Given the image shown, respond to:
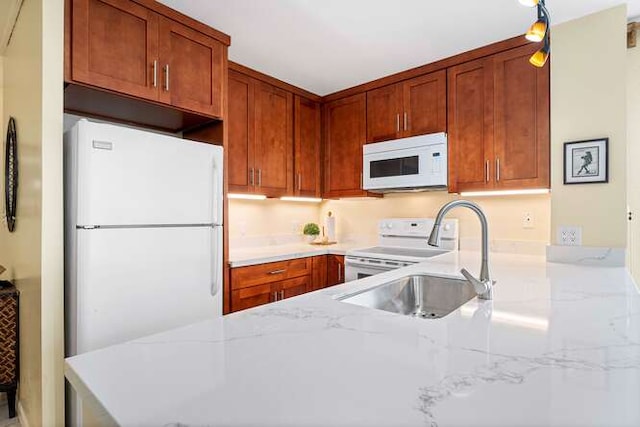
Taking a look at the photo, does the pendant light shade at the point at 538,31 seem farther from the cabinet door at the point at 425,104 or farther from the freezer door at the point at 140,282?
the freezer door at the point at 140,282

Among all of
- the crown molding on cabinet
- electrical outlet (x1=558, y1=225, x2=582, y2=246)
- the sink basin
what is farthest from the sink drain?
the crown molding on cabinet

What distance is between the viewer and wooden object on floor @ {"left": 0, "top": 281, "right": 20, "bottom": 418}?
2025 millimetres

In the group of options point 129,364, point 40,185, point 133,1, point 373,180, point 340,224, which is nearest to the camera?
point 129,364

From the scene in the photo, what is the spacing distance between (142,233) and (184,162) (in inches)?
17.8

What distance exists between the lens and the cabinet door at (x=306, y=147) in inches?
124

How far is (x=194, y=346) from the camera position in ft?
2.46

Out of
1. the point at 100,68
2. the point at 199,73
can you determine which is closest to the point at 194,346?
the point at 100,68

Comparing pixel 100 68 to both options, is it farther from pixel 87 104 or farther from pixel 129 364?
pixel 129 364

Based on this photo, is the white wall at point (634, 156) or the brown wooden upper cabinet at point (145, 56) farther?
the white wall at point (634, 156)

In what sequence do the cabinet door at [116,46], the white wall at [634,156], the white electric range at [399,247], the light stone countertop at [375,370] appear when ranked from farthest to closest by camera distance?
the white electric range at [399,247] → the white wall at [634,156] → the cabinet door at [116,46] → the light stone countertop at [375,370]

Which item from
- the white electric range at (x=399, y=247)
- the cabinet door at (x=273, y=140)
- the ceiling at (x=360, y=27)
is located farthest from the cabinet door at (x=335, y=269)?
the ceiling at (x=360, y=27)

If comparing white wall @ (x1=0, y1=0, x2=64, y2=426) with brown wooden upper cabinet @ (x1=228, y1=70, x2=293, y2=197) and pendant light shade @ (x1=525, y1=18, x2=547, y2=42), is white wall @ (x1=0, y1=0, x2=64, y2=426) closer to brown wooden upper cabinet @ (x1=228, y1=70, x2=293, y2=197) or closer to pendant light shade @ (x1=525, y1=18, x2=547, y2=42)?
brown wooden upper cabinet @ (x1=228, y1=70, x2=293, y2=197)

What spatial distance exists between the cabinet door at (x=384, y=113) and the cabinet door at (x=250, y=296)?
1582 millimetres

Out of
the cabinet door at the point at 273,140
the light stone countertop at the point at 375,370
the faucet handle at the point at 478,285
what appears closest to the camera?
the light stone countertop at the point at 375,370
